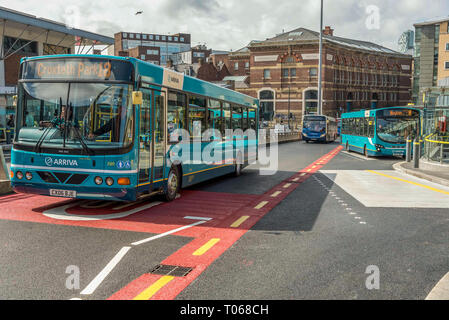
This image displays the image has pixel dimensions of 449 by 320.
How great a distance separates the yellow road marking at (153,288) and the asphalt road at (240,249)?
0.04 metres

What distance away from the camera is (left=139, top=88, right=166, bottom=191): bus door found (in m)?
8.84

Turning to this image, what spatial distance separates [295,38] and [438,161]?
64.2 metres

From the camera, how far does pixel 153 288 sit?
4879 millimetres

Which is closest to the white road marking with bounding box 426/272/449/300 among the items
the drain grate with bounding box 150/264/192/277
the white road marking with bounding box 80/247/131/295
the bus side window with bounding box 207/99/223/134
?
the drain grate with bounding box 150/264/192/277

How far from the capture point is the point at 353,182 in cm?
1431

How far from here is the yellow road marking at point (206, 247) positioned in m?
6.27

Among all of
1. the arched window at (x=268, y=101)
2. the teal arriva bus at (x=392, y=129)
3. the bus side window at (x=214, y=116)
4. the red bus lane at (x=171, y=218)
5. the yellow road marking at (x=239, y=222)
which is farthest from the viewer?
the arched window at (x=268, y=101)

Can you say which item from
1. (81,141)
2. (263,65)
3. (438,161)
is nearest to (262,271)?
(81,141)

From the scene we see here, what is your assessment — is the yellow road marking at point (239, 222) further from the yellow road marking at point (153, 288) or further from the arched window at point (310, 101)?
the arched window at point (310, 101)

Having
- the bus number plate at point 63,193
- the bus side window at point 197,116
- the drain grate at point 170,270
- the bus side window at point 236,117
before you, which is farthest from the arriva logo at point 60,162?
the bus side window at point 236,117

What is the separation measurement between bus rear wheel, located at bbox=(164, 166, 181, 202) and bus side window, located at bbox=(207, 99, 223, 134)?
8.84ft

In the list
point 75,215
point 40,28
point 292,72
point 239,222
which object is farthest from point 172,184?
point 292,72

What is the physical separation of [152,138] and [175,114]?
146cm

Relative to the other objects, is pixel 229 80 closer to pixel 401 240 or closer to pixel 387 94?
pixel 387 94
